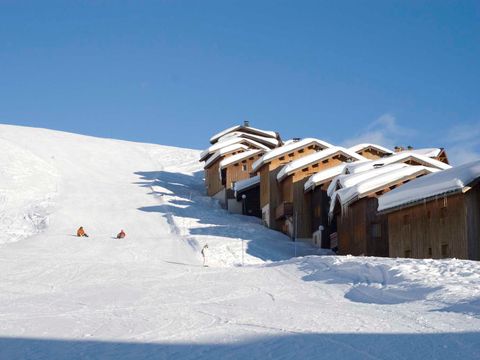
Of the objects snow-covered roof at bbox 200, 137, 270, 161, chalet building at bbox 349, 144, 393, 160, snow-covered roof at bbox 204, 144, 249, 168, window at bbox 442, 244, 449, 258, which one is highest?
snow-covered roof at bbox 200, 137, 270, 161

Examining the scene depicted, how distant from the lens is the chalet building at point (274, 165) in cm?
4503

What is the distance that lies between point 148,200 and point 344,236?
66.4 feet

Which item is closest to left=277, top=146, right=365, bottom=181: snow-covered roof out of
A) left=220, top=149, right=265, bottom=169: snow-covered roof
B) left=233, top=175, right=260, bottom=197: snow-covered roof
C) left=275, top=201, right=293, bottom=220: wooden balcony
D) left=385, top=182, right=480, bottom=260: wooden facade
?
left=275, top=201, right=293, bottom=220: wooden balcony

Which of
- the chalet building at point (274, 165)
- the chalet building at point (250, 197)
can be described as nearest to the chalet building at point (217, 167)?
the chalet building at point (250, 197)

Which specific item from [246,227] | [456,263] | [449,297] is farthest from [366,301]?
[246,227]

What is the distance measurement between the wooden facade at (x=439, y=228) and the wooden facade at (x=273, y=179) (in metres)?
16.0

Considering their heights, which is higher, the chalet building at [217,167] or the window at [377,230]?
the chalet building at [217,167]

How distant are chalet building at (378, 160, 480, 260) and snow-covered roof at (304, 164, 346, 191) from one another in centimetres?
999

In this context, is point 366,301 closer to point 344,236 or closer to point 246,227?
point 344,236

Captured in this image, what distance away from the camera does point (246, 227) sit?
42500 mm

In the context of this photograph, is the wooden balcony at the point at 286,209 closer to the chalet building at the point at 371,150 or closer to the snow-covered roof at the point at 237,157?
the chalet building at the point at 371,150

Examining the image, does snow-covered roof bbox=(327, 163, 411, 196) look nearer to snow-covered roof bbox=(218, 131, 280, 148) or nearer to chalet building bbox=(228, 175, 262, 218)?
chalet building bbox=(228, 175, 262, 218)

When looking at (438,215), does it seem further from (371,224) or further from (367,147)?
(367,147)

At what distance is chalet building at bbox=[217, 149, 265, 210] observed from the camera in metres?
53.5
